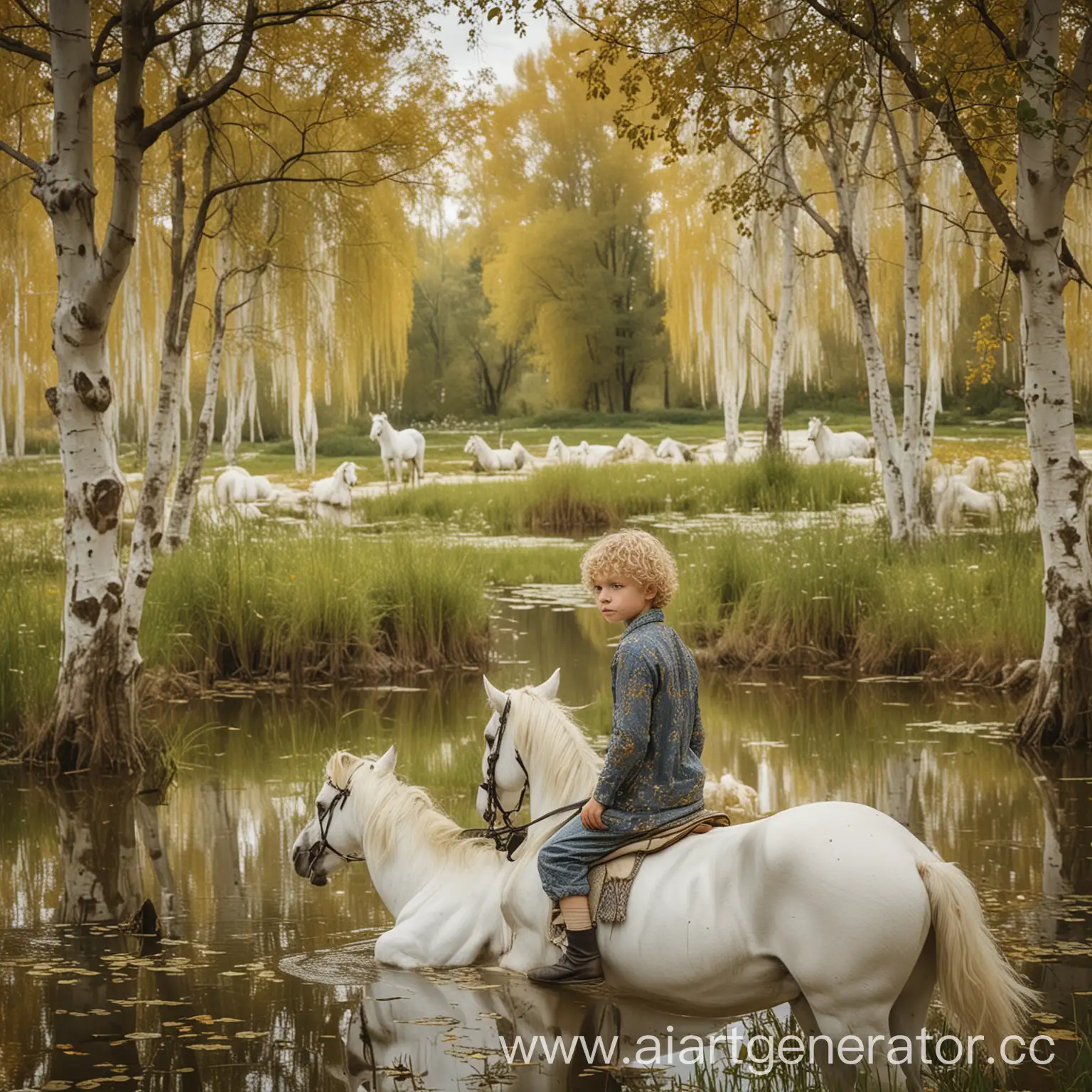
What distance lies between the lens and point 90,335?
7586 millimetres

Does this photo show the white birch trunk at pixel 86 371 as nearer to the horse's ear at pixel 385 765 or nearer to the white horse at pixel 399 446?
the horse's ear at pixel 385 765

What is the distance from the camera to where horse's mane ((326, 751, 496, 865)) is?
4.73 m

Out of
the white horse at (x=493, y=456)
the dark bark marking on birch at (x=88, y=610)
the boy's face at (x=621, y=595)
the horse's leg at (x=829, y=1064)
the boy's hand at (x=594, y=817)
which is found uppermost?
the white horse at (x=493, y=456)

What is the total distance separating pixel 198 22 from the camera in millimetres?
7793

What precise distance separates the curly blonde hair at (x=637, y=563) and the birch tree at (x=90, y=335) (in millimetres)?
4404

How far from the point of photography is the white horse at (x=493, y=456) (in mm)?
29656

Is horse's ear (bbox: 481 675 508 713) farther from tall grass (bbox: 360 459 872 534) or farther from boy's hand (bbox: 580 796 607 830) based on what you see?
tall grass (bbox: 360 459 872 534)

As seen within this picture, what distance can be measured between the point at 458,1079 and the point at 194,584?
26.3ft

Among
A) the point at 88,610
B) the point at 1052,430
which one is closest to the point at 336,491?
the point at 88,610

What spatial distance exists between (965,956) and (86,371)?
594 centimetres

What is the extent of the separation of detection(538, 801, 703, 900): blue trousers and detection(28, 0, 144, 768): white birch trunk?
4600 millimetres

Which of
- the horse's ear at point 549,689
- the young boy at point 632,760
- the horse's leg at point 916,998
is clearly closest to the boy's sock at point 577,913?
the young boy at point 632,760

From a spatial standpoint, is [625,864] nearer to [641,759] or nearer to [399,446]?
[641,759]

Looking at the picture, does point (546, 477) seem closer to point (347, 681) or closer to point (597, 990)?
point (347, 681)
